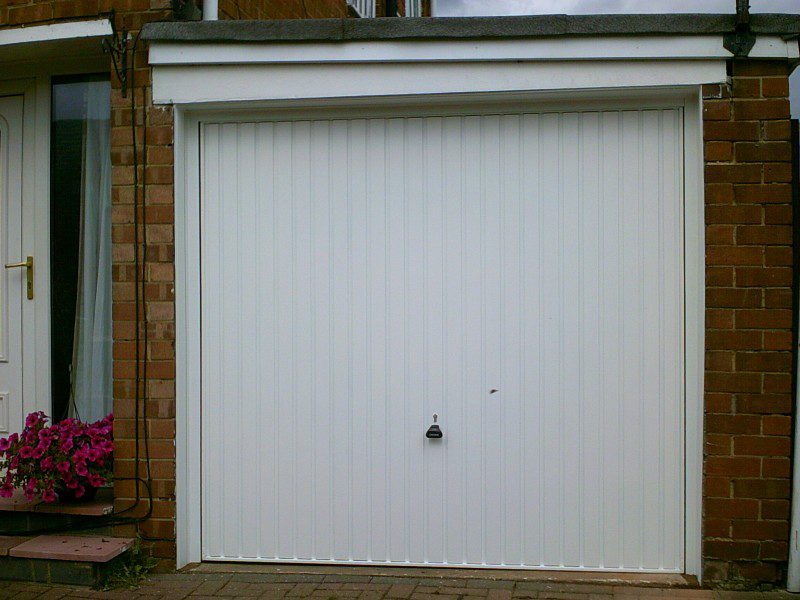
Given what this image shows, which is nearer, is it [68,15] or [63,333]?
[68,15]

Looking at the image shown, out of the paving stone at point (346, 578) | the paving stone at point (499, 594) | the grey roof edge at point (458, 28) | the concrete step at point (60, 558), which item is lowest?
the paving stone at point (346, 578)

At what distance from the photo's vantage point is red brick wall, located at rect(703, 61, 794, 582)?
4059mm

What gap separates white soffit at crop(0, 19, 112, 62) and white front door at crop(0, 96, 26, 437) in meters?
0.55

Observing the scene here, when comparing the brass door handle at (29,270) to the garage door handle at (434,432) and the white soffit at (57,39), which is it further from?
the garage door handle at (434,432)

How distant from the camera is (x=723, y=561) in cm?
411

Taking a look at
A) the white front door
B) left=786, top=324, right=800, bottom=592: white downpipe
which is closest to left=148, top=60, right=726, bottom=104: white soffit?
the white front door

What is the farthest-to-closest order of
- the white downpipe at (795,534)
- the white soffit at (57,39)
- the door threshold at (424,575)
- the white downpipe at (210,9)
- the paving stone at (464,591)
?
the white downpipe at (210,9)
the white soffit at (57,39)
the door threshold at (424,575)
the paving stone at (464,591)
the white downpipe at (795,534)

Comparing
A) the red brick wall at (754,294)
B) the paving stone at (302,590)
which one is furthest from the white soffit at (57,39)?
the red brick wall at (754,294)

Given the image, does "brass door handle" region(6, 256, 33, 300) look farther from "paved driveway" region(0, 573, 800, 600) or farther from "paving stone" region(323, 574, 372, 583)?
"paving stone" region(323, 574, 372, 583)

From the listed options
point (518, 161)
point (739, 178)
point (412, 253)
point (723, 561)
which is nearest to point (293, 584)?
point (412, 253)

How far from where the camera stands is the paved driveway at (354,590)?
13.4 ft

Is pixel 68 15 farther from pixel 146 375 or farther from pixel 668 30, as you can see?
pixel 668 30

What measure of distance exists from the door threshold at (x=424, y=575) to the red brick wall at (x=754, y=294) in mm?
493

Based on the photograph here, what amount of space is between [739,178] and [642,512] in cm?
167
